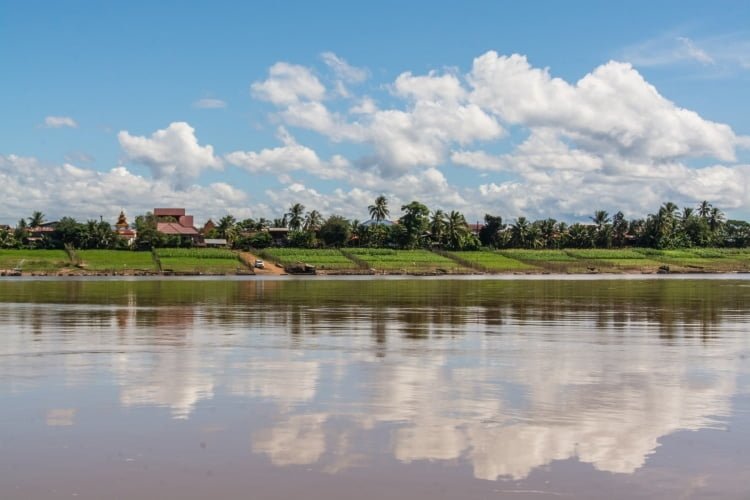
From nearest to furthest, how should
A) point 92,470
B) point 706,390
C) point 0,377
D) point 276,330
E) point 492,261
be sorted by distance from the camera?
point 92,470, point 706,390, point 0,377, point 276,330, point 492,261

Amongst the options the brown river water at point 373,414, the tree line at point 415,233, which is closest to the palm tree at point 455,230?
the tree line at point 415,233

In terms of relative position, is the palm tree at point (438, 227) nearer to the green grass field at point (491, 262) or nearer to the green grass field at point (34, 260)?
the green grass field at point (491, 262)

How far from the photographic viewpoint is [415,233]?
16188 centimetres

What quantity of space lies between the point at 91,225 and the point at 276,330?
12391 centimetres

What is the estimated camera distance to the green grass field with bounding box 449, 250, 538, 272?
135125 millimetres

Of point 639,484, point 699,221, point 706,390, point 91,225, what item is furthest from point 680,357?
point 699,221

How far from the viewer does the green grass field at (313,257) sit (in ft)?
435

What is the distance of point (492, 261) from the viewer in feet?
469

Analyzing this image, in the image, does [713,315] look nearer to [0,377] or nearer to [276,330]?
[276,330]

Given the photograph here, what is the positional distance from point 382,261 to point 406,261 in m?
4.22

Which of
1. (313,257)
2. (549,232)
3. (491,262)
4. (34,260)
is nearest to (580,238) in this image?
(549,232)

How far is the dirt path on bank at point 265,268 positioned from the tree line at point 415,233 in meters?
14.2

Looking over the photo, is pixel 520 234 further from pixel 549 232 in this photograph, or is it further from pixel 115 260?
pixel 115 260

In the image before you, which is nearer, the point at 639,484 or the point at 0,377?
the point at 639,484
